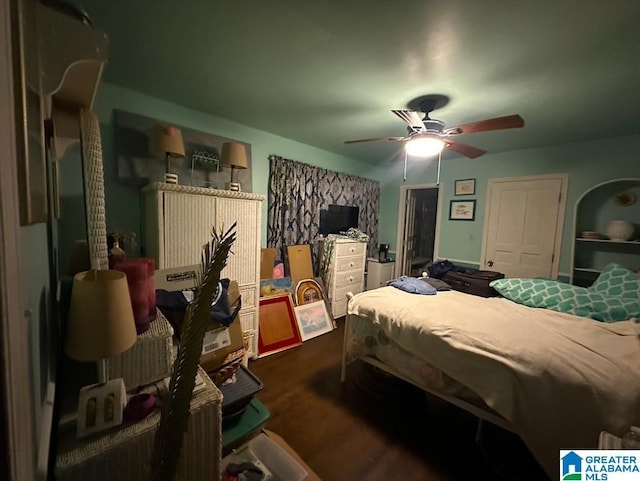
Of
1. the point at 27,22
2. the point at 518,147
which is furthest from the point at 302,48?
the point at 518,147

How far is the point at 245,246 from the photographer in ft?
7.85

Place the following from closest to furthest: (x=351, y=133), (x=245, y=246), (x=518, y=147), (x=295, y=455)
A: 1. (x=295, y=455)
2. (x=245, y=246)
3. (x=351, y=133)
4. (x=518, y=147)

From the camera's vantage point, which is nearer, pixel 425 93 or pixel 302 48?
pixel 302 48

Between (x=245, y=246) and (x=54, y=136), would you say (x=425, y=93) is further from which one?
(x=54, y=136)

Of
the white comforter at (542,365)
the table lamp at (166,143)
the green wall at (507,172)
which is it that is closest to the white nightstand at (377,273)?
the green wall at (507,172)

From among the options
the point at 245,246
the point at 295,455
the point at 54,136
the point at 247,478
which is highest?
the point at 54,136

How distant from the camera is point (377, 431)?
1.71 m

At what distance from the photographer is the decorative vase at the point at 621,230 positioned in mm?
2467

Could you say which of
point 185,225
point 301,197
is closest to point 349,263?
point 301,197

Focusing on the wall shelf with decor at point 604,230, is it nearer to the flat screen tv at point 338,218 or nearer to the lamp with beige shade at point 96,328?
the flat screen tv at point 338,218

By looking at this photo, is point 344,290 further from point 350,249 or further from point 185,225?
point 185,225

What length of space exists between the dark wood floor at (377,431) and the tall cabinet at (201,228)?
2.42 ft

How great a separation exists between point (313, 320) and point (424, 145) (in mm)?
2269

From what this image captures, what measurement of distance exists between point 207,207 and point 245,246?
480 millimetres
